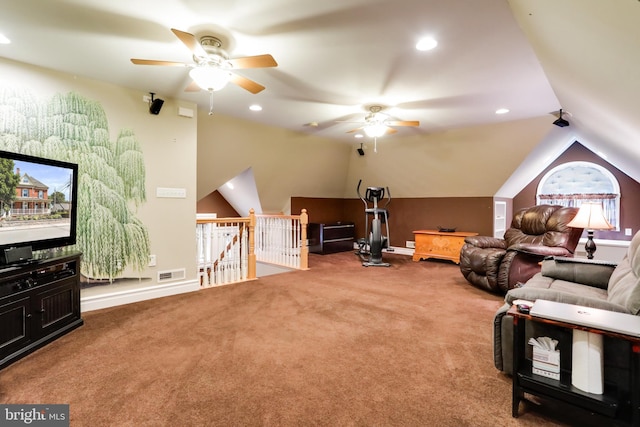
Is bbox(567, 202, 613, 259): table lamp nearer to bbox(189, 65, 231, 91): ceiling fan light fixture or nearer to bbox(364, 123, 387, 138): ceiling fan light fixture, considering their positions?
bbox(364, 123, 387, 138): ceiling fan light fixture

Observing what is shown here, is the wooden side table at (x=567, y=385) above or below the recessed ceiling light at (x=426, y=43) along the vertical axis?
below

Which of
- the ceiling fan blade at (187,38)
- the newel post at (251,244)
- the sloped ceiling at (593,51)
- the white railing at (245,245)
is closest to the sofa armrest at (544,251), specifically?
the sloped ceiling at (593,51)

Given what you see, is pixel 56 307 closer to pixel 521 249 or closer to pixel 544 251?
pixel 521 249

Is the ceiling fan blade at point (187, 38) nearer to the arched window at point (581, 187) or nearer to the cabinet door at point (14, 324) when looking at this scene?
the cabinet door at point (14, 324)

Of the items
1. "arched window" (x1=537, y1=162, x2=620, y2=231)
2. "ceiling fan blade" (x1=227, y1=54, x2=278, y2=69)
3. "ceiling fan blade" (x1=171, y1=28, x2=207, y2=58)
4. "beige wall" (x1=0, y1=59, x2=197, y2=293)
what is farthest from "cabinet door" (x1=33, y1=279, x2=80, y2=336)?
"arched window" (x1=537, y1=162, x2=620, y2=231)

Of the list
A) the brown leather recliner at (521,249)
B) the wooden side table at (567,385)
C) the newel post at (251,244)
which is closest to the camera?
the wooden side table at (567,385)

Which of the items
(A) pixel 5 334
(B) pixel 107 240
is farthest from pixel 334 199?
(A) pixel 5 334

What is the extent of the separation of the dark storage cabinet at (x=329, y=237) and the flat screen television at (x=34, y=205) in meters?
4.70

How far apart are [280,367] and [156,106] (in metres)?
3.29

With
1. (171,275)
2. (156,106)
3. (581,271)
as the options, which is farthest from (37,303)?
(581,271)

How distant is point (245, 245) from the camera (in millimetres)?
4805

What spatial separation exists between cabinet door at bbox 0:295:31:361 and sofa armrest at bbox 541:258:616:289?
4390 mm

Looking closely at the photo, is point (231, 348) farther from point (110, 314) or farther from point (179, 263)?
point (179, 263)

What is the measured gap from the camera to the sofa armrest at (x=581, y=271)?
2.56m
